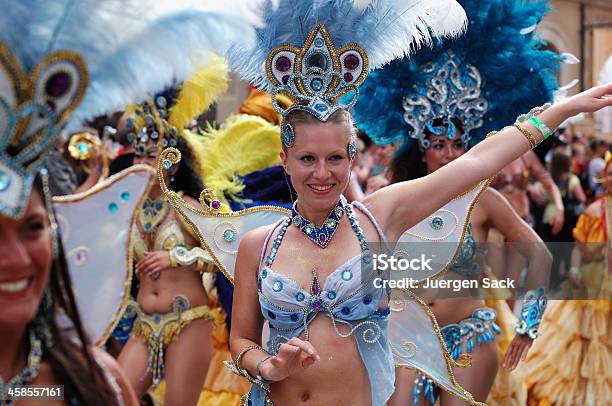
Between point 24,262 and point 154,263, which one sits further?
point 154,263

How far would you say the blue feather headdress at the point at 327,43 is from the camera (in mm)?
3791


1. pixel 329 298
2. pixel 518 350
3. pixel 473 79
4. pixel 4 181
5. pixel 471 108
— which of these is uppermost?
pixel 473 79

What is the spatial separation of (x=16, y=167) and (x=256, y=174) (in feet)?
13.1

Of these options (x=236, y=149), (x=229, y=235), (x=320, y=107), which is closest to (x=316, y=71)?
(x=320, y=107)

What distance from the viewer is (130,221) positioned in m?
2.88

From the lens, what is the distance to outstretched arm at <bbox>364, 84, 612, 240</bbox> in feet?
12.0

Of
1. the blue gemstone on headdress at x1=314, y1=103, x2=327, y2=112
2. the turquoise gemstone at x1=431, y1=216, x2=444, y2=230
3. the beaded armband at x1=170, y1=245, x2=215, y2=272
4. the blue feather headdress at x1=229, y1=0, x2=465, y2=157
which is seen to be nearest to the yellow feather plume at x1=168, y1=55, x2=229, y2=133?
the beaded armband at x1=170, y1=245, x2=215, y2=272

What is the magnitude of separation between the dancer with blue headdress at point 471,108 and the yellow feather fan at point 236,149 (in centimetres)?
128

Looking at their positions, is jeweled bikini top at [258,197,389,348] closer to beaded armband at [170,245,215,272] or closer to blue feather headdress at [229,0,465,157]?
blue feather headdress at [229,0,465,157]

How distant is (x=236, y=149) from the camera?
665 cm

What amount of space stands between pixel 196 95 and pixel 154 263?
3.35ft

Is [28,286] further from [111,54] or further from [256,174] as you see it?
[256,174]

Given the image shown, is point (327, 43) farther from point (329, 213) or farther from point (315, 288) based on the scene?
point (315, 288)

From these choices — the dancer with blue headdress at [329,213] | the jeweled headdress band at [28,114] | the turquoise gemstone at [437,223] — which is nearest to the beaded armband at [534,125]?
the dancer with blue headdress at [329,213]
